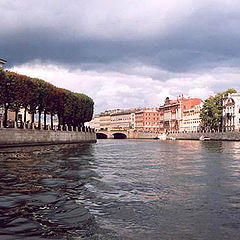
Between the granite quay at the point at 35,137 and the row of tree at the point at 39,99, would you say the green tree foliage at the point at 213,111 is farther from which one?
the granite quay at the point at 35,137

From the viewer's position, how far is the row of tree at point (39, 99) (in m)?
62.2

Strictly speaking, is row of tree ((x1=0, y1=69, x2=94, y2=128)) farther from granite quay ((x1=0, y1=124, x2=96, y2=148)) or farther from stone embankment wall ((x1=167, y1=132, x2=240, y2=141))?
stone embankment wall ((x1=167, y1=132, x2=240, y2=141))

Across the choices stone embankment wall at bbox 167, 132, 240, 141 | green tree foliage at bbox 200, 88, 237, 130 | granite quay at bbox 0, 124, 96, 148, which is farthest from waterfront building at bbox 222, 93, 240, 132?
granite quay at bbox 0, 124, 96, 148

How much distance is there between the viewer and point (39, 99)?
238 ft

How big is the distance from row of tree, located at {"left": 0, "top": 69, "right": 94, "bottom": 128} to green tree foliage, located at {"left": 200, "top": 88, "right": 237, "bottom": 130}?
61.2 m

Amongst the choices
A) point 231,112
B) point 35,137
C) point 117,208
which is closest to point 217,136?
point 231,112

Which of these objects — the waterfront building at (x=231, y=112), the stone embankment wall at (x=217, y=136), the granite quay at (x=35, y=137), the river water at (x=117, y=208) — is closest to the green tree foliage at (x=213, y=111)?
the waterfront building at (x=231, y=112)

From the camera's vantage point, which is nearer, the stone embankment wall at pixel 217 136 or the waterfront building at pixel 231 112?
the stone embankment wall at pixel 217 136

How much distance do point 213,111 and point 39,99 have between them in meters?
90.5

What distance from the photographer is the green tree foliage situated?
145875 mm

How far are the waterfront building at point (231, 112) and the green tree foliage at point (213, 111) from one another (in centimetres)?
213

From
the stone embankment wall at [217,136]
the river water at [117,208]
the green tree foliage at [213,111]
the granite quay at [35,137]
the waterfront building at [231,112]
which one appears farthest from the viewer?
the green tree foliage at [213,111]

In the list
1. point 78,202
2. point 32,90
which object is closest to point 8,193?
point 78,202

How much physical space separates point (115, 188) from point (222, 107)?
14488cm
